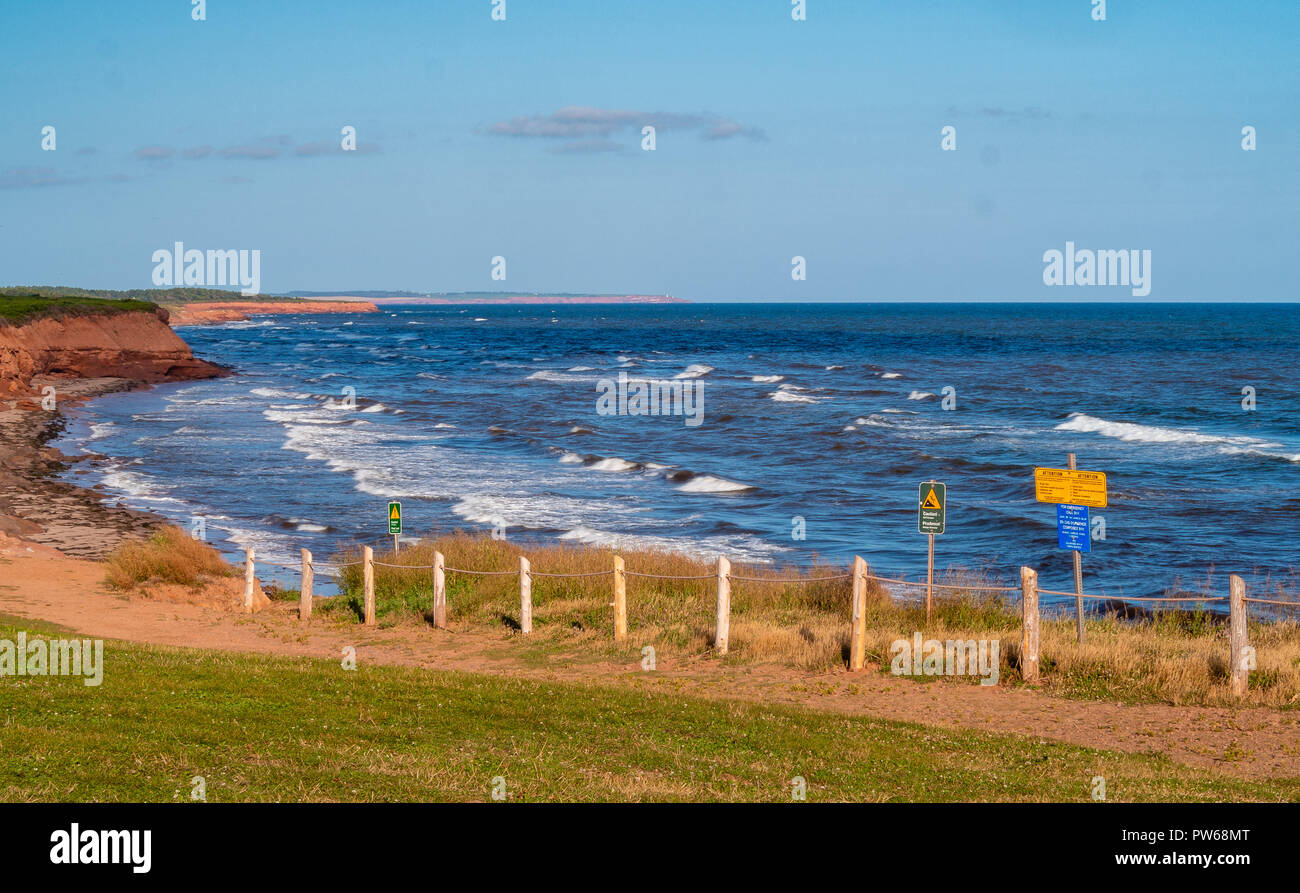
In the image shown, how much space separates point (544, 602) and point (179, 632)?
19.3 ft

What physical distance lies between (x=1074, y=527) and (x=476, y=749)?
8187 millimetres

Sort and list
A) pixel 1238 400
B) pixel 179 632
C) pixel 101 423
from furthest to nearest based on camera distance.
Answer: pixel 1238 400
pixel 101 423
pixel 179 632

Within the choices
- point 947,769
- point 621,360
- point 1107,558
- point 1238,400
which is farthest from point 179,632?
point 621,360

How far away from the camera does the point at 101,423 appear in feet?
179

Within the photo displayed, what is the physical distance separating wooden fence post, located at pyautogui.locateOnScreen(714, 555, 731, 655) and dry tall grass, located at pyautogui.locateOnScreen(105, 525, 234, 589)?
452 inches

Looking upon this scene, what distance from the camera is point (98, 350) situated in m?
76.8

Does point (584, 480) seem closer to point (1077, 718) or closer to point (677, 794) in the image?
point (1077, 718)

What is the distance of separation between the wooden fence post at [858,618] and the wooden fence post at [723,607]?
6.13 ft

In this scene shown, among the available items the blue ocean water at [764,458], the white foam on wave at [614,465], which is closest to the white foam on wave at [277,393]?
the blue ocean water at [764,458]
